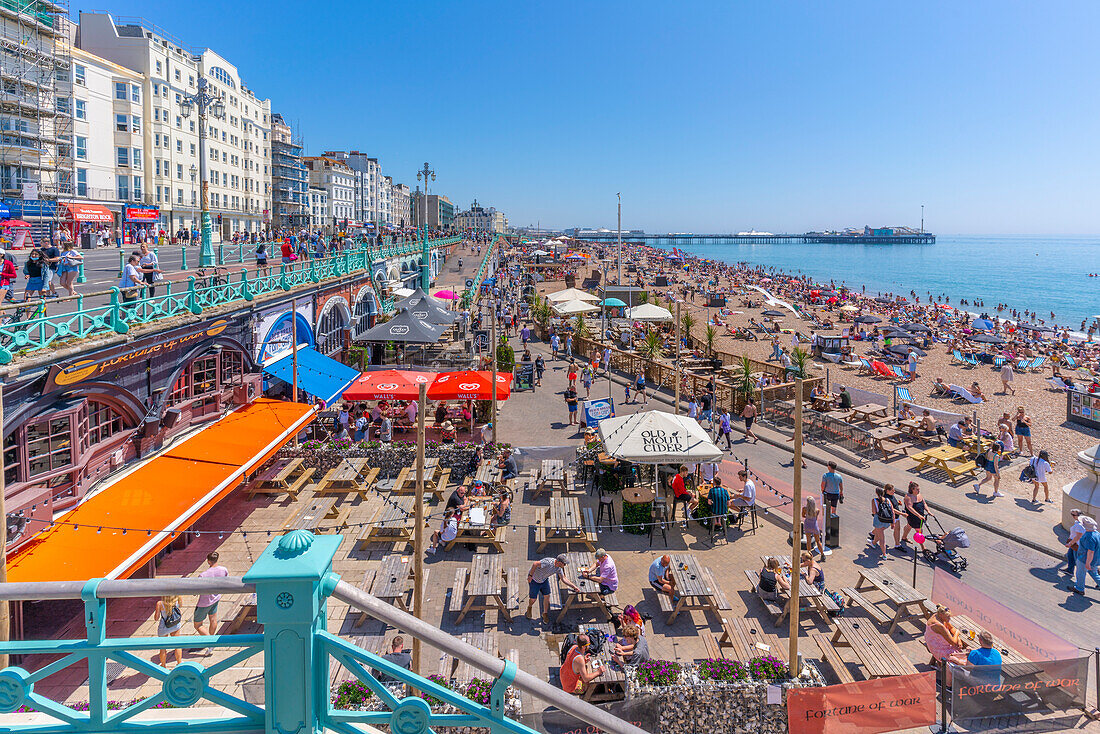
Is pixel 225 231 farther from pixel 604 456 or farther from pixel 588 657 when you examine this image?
pixel 588 657

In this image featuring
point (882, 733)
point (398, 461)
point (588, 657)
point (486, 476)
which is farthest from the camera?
point (398, 461)

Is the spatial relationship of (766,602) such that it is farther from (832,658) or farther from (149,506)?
(149,506)

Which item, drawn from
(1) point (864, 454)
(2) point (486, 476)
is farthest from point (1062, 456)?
(2) point (486, 476)

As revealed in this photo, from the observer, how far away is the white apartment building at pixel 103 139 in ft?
142

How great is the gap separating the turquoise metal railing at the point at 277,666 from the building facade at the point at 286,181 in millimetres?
97980

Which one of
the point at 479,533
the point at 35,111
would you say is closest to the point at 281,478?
the point at 479,533

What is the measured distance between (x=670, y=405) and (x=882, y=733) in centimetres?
1573

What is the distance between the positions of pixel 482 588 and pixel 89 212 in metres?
A: 45.0

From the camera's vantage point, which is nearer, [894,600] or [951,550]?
[894,600]

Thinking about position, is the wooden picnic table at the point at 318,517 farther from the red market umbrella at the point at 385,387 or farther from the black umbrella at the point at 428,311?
the black umbrella at the point at 428,311

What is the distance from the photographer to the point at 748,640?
29.7 ft

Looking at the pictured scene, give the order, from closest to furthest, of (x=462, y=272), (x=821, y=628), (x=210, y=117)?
(x=821, y=628)
(x=210, y=117)
(x=462, y=272)

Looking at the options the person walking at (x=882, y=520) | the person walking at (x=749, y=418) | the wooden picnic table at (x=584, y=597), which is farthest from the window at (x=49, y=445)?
the person walking at (x=749, y=418)

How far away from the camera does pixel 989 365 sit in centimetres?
3422
